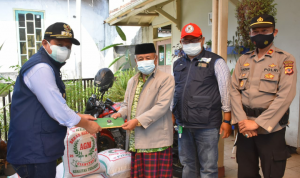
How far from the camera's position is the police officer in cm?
196

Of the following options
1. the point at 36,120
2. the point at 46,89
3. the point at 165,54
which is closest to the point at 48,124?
the point at 36,120

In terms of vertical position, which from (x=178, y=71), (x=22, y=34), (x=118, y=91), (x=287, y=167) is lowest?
(x=287, y=167)

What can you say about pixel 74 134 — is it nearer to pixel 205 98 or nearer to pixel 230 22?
pixel 205 98

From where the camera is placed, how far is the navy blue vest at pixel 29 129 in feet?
5.46

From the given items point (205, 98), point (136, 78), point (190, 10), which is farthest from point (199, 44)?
point (190, 10)

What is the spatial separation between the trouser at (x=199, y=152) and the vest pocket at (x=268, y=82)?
61 cm

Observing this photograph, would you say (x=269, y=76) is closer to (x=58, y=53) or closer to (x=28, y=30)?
(x=58, y=53)

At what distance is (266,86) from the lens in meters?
2.04

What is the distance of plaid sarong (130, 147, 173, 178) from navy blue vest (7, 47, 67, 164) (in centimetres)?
89

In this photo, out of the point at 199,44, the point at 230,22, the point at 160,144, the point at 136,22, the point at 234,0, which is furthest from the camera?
the point at 136,22

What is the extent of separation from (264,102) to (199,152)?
31.3 inches

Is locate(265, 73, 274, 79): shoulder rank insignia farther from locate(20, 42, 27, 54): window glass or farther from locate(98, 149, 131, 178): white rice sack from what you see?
locate(20, 42, 27, 54): window glass

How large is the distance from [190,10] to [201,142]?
564cm

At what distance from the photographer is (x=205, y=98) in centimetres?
232
